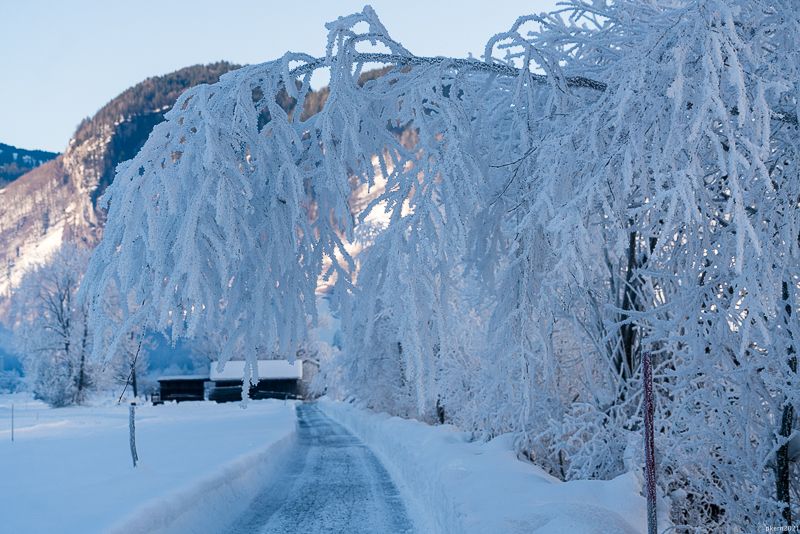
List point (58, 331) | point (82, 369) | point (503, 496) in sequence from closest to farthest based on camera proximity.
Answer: point (503, 496) → point (58, 331) → point (82, 369)

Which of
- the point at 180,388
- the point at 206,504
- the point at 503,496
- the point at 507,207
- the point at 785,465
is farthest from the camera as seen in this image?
the point at 180,388

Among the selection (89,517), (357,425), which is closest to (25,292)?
(357,425)

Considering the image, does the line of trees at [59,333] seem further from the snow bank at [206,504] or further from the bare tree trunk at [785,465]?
the bare tree trunk at [785,465]

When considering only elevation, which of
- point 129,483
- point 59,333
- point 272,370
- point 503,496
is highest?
point 59,333

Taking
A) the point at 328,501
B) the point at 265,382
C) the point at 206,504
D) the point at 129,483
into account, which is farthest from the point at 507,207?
the point at 265,382

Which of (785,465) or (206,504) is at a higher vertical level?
(785,465)

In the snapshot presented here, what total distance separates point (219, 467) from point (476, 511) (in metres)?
7.94

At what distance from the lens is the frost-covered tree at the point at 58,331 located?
2201 inches

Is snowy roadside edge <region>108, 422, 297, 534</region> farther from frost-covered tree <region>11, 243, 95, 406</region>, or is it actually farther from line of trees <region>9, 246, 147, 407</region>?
frost-covered tree <region>11, 243, 95, 406</region>

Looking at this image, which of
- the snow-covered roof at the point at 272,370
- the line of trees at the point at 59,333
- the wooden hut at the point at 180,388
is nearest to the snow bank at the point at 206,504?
the line of trees at the point at 59,333

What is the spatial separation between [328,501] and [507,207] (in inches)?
347

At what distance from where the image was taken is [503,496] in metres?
7.76

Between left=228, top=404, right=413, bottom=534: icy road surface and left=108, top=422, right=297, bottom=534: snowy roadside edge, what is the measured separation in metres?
0.26

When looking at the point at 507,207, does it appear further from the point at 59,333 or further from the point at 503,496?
the point at 59,333
